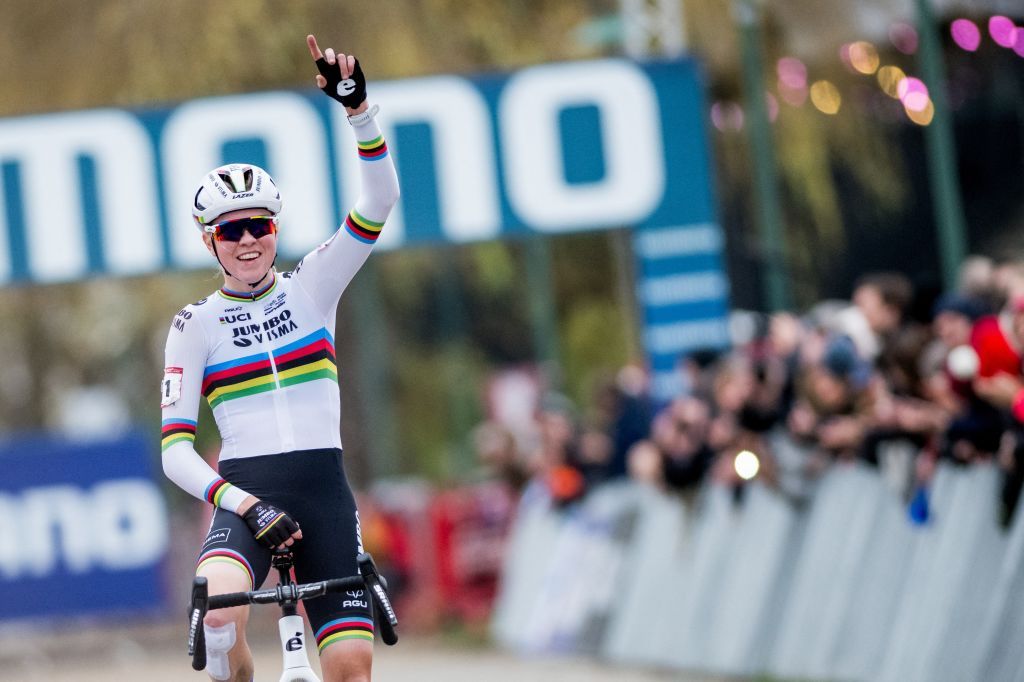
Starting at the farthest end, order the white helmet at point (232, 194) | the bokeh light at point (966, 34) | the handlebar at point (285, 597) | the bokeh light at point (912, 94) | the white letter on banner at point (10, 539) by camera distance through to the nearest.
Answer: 1. the white letter on banner at point (10, 539)
2. the bokeh light at point (912, 94)
3. the bokeh light at point (966, 34)
4. the white helmet at point (232, 194)
5. the handlebar at point (285, 597)

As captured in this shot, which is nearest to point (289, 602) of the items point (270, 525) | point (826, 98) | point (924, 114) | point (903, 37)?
point (270, 525)

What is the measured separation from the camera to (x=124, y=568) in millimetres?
20641

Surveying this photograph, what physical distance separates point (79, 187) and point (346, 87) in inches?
489

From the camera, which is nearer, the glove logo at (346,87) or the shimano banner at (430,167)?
the glove logo at (346,87)

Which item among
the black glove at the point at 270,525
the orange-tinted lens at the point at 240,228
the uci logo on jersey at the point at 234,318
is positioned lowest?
the black glove at the point at 270,525

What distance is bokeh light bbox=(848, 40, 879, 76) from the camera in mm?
17906

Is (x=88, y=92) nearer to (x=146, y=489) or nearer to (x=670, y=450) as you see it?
(x=146, y=489)

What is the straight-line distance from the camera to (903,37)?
55.3 ft

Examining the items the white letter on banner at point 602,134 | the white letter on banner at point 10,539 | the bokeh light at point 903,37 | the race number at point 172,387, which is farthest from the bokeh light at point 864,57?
the race number at point 172,387

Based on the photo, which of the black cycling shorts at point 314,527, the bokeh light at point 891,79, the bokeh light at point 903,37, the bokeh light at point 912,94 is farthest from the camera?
the bokeh light at point 891,79

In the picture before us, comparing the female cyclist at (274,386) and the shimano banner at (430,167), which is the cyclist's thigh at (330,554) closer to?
the female cyclist at (274,386)

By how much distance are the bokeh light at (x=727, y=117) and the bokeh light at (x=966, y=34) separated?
8.38 m

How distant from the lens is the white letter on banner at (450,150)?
1931 centimetres

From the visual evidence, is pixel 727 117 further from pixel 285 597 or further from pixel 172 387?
pixel 285 597
